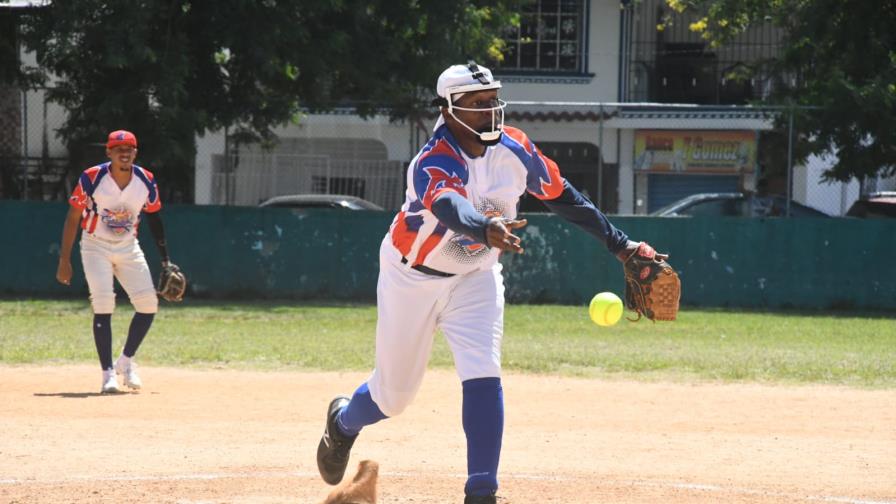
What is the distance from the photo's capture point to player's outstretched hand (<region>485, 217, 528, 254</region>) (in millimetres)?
5008

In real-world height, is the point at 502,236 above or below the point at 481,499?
above

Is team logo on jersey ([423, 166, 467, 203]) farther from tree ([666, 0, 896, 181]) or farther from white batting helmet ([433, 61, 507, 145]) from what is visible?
tree ([666, 0, 896, 181])

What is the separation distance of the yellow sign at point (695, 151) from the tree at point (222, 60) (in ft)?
24.1

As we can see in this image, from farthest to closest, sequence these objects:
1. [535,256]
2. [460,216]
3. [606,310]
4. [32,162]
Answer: [32,162]
[535,256]
[606,310]
[460,216]

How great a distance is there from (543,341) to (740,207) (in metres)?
7.24

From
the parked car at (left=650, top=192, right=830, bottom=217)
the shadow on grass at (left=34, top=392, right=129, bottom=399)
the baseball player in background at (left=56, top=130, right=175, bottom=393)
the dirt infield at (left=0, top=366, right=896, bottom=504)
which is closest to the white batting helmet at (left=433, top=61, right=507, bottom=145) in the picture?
the dirt infield at (left=0, top=366, right=896, bottom=504)

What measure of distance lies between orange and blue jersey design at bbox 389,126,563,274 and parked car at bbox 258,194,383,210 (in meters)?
15.7

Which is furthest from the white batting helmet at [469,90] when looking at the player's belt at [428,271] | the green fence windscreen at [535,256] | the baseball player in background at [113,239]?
the green fence windscreen at [535,256]

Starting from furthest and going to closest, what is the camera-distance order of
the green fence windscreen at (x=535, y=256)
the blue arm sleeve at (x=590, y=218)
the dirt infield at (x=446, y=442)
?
the green fence windscreen at (x=535, y=256) < the dirt infield at (x=446, y=442) < the blue arm sleeve at (x=590, y=218)

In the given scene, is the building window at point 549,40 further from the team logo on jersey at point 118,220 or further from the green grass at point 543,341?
the team logo on jersey at point 118,220

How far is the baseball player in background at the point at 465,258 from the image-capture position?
218 inches

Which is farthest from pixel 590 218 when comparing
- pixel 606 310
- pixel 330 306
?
pixel 330 306

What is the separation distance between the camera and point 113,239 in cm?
1041

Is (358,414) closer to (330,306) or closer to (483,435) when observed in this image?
(483,435)
